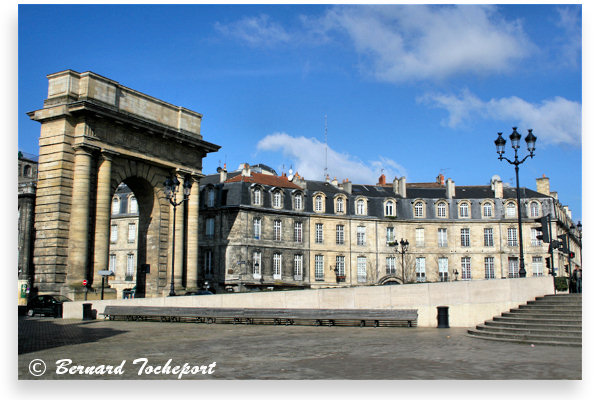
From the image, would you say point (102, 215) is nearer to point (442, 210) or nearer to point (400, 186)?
point (400, 186)

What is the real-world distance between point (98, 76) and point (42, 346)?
16769 mm

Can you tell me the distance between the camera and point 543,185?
5197cm

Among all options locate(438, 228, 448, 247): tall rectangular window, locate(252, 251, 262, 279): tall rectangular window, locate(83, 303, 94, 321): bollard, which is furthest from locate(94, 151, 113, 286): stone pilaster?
locate(438, 228, 448, 247): tall rectangular window

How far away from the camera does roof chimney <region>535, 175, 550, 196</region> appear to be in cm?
5175

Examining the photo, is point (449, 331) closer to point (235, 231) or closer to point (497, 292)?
point (497, 292)

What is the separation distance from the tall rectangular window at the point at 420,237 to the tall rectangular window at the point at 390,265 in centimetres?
257

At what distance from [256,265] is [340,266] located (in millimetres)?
7517

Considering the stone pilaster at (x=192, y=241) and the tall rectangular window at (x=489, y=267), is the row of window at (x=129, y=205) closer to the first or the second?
the stone pilaster at (x=192, y=241)

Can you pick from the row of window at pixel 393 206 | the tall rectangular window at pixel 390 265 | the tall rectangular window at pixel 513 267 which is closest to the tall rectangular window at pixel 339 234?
the row of window at pixel 393 206

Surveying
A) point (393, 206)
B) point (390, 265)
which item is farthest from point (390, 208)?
point (390, 265)

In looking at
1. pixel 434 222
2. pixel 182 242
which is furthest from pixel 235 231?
pixel 434 222

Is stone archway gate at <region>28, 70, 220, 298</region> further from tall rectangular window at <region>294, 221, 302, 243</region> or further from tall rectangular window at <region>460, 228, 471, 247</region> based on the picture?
tall rectangular window at <region>460, 228, 471, 247</region>

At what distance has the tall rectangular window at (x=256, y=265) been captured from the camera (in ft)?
141

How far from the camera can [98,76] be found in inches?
1030
